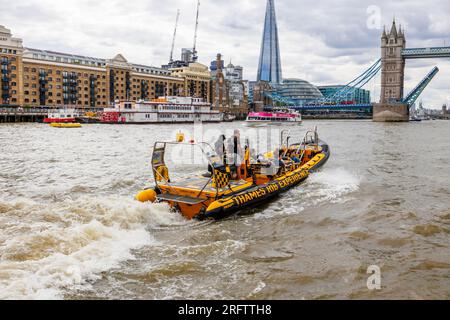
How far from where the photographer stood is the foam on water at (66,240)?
6.05 metres

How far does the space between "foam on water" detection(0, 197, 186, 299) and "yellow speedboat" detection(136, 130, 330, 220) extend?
0.52 m

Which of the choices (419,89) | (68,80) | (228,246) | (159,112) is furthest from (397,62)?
(228,246)

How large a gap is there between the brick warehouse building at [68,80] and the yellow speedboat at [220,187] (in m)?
70.2

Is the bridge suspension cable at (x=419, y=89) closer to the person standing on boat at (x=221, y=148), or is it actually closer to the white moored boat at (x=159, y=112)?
the white moored boat at (x=159, y=112)

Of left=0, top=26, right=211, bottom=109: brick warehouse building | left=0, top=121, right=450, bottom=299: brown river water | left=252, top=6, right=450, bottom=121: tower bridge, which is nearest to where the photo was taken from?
left=0, top=121, right=450, bottom=299: brown river water

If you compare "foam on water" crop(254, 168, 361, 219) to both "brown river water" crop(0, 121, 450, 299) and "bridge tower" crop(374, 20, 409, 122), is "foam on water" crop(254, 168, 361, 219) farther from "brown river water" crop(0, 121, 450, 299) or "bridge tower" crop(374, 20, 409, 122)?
"bridge tower" crop(374, 20, 409, 122)

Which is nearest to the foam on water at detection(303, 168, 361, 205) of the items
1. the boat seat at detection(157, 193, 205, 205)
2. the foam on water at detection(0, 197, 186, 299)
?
the boat seat at detection(157, 193, 205, 205)

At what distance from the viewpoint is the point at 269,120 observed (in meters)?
79.5

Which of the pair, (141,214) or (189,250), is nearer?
(189,250)

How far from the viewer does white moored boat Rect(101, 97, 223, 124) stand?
6700 centimetres

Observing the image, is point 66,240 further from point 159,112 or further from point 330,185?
point 159,112

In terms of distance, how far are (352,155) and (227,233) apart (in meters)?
17.9

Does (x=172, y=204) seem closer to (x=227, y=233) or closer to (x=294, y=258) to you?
(x=227, y=233)
